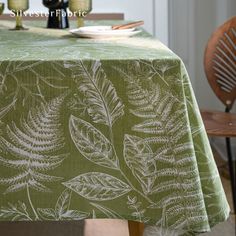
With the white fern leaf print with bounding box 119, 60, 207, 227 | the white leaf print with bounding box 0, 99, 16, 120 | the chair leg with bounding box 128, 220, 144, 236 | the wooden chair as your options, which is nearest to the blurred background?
the wooden chair

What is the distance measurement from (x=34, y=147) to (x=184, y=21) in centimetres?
251

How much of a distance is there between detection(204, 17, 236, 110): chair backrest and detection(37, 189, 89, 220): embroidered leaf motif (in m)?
1.32

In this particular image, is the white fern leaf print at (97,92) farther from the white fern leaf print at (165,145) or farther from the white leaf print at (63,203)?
the white leaf print at (63,203)

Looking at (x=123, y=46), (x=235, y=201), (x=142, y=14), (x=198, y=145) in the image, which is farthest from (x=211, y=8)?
(x=198, y=145)

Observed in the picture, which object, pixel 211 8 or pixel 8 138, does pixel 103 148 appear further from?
pixel 211 8

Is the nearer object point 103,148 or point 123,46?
point 103,148

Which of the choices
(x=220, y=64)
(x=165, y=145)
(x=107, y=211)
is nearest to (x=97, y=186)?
(x=107, y=211)

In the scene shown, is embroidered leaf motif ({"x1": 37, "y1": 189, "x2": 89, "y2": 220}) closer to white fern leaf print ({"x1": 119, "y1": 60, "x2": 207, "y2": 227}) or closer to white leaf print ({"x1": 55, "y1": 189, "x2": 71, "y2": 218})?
white leaf print ({"x1": 55, "y1": 189, "x2": 71, "y2": 218})

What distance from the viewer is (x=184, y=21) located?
352cm

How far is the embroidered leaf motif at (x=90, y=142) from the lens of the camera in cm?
116

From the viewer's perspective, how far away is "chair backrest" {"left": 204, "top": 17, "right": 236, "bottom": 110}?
2.37 metres

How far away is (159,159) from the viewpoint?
116 centimetres

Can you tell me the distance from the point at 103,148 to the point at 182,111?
172 mm

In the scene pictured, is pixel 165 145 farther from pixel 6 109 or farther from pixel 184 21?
pixel 184 21
